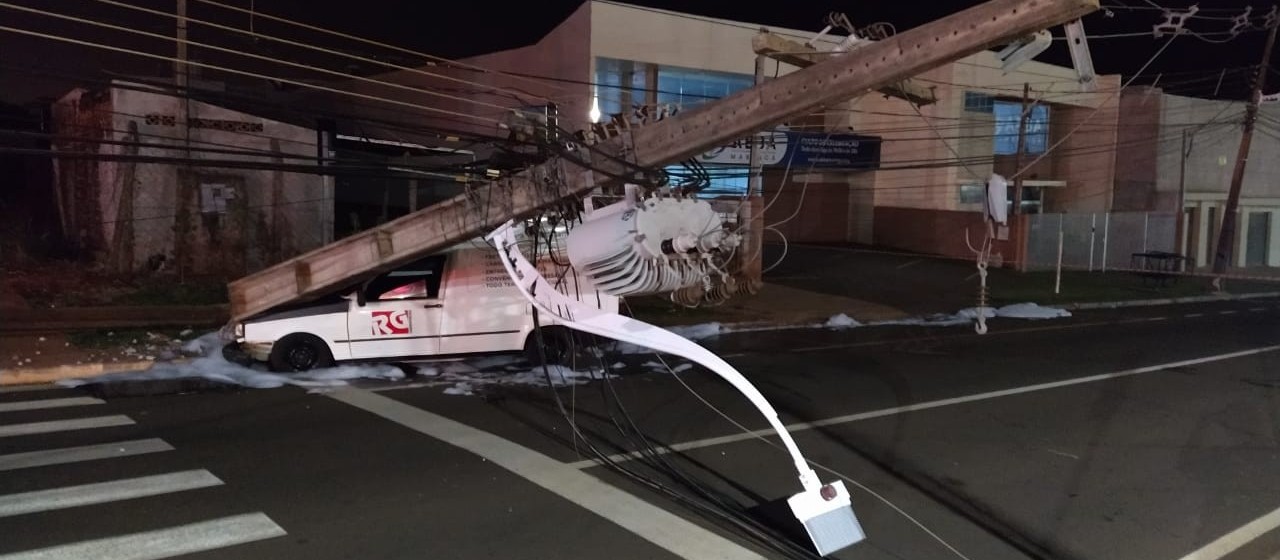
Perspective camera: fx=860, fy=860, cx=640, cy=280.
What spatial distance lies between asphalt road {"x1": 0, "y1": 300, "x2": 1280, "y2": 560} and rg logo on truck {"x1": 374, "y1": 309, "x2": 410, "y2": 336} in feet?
3.12

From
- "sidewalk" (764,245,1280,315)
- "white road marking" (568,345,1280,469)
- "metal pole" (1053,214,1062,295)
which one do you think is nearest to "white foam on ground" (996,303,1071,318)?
"sidewalk" (764,245,1280,315)

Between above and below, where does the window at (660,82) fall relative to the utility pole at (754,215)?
above

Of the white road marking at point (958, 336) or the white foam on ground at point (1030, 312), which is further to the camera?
the white foam on ground at point (1030, 312)

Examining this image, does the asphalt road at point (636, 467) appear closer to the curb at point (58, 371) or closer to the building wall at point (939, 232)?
the curb at point (58, 371)

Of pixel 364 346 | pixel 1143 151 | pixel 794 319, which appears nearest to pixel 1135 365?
pixel 794 319

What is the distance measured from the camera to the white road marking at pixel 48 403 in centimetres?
898

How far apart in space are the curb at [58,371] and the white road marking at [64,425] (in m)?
2.72

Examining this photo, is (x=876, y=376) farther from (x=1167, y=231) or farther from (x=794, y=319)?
(x=1167, y=231)

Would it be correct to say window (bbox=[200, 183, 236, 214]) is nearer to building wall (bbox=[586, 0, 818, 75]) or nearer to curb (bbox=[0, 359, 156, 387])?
curb (bbox=[0, 359, 156, 387])

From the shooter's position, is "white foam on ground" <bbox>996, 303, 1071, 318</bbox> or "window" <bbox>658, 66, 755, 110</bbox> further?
"window" <bbox>658, 66, 755, 110</bbox>

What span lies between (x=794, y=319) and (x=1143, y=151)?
87.6 ft

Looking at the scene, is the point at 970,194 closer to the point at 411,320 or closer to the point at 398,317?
the point at 411,320

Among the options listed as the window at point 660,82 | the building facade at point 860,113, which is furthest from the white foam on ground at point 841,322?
the window at point 660,82

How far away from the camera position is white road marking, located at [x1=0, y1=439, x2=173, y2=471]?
6824 millimetres
